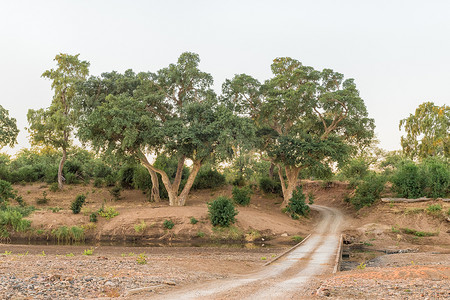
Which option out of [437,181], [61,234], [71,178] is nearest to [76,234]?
[61,234]

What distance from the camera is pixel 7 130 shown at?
123ft

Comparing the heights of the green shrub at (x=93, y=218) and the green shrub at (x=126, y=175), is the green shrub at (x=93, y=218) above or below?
below

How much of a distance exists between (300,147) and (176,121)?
11438 millimetres

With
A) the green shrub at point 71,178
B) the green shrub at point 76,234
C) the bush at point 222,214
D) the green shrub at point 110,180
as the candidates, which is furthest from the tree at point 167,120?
the green shrub at point 71,178

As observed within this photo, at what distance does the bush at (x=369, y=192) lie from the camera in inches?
1252

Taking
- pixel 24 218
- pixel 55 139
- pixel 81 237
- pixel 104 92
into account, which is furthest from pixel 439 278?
pixel 55 139

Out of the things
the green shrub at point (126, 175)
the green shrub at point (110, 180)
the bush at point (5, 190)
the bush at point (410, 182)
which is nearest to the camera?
the bush at point (5, 190)

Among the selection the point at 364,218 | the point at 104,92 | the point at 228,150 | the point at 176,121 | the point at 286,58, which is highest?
the point at 286,58

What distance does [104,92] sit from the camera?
30859mm

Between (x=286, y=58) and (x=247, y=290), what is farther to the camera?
(x=286, y=58)

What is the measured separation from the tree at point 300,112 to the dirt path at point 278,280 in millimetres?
13804

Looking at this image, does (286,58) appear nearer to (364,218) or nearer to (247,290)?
(364,218)

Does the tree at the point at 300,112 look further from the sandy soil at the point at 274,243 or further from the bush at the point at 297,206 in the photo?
the sandy soil at the point at 274,243

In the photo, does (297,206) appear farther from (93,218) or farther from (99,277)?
(99,277)
